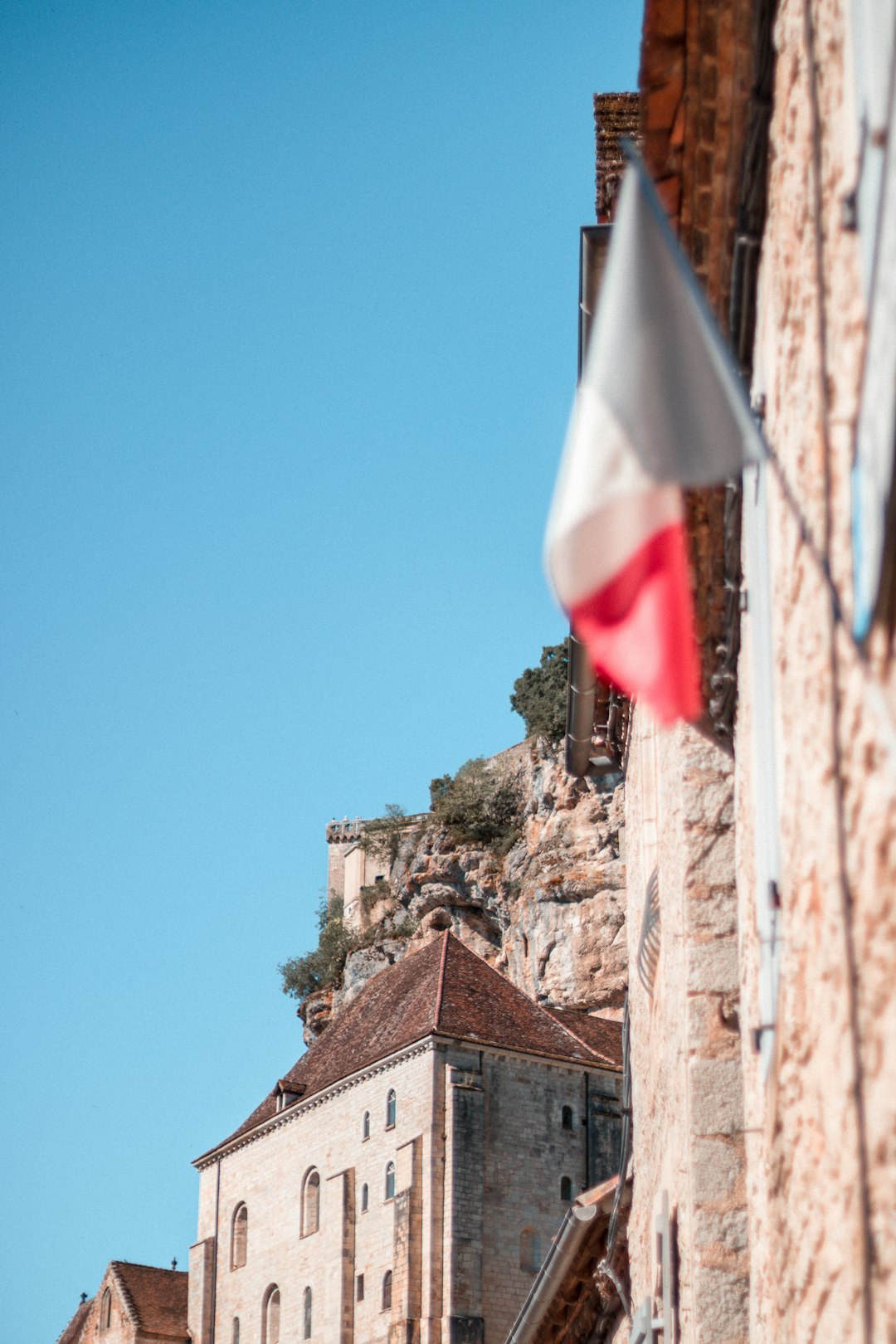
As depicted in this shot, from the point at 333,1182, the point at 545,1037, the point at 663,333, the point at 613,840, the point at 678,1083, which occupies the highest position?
the point at 613,840

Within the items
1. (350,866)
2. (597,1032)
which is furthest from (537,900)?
(350,866)

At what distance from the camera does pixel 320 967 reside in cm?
6284

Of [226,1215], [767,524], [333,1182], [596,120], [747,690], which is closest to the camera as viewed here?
[767,524]

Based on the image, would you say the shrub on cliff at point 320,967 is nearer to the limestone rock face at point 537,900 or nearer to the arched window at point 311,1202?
the limestone rock face at point 537,900

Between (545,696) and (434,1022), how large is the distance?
21.3 metres

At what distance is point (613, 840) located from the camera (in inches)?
1900

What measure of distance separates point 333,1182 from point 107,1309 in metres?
13.3

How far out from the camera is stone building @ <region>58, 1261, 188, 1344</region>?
47.0m

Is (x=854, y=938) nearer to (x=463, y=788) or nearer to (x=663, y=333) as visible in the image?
(x=663, y=333)

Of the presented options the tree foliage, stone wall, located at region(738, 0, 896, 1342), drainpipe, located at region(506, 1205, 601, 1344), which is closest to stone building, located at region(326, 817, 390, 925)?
the tree foliage

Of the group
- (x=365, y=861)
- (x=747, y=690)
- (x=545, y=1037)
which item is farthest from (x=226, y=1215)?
(x=747, y=690)

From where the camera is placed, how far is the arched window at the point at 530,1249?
3791cm

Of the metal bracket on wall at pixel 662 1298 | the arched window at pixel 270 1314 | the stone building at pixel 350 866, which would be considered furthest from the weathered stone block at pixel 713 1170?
the stone building at pixel 350 866

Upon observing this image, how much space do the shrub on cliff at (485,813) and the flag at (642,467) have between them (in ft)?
169
